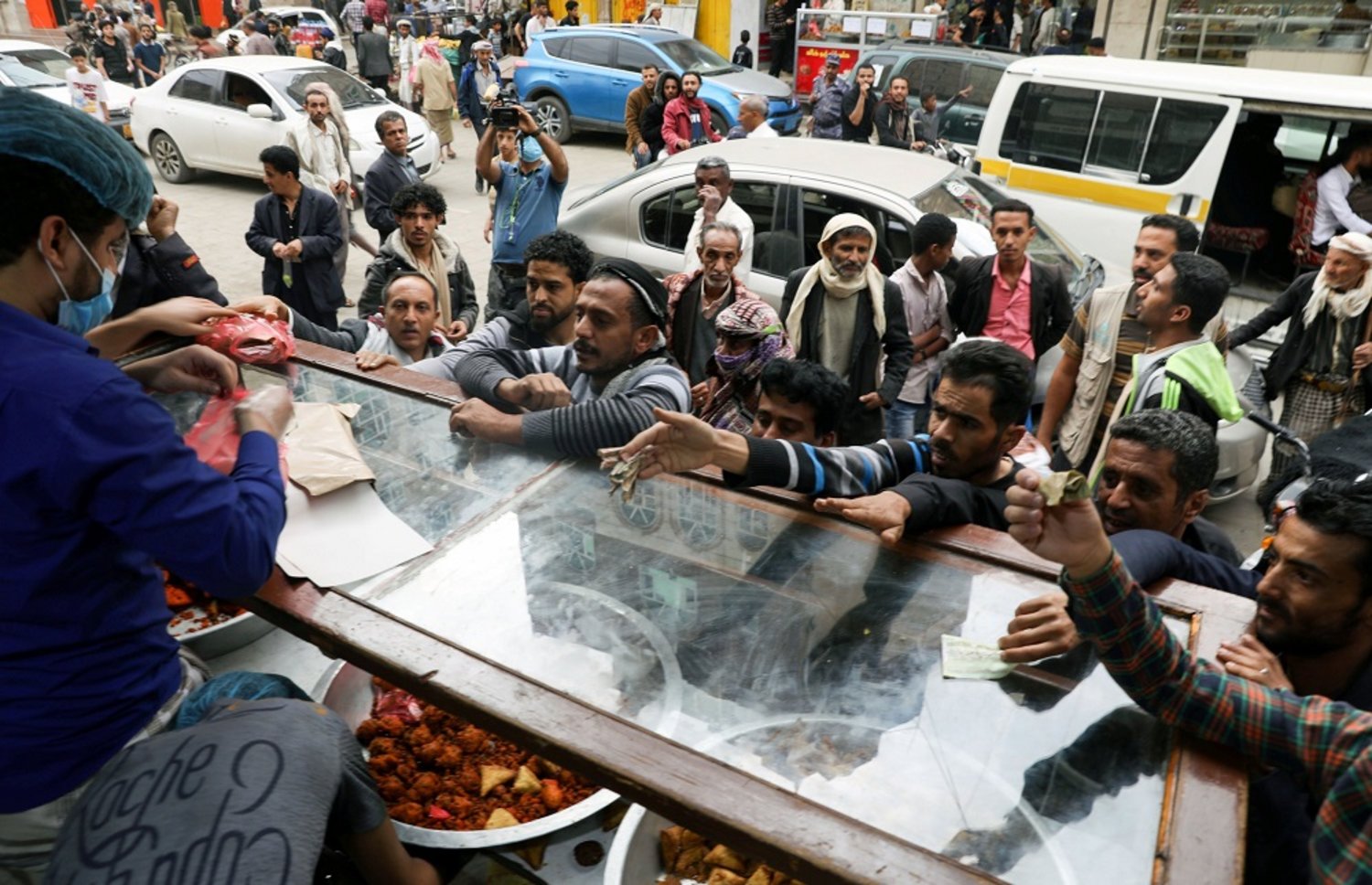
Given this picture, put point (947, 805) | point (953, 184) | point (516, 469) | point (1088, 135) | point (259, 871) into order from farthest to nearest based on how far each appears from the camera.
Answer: point (1088, 135) → point (953, 184) → point (516, 469) → point (947, 805) → point (259, 871)

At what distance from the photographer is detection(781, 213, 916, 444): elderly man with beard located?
13.5ft

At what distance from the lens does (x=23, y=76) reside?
11359 millimetres

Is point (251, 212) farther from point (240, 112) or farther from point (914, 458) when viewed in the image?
point (914, 458)

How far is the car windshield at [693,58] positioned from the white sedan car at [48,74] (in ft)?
22.3


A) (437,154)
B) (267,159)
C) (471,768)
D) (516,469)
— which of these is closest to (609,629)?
(516,469)

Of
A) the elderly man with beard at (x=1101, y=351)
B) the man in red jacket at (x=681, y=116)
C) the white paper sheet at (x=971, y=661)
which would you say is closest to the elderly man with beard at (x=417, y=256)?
the elderly man with beard at (x=1101, y=351)

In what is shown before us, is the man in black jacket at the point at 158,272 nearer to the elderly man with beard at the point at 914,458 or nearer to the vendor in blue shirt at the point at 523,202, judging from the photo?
the vendor in blue shirt at the point at 523,202

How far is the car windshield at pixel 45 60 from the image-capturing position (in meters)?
11.8

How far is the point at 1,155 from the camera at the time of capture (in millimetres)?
1333

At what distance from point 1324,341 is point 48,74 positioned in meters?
14.1

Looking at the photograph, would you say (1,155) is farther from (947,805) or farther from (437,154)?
(437,154)

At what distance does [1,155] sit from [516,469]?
119 centimetres

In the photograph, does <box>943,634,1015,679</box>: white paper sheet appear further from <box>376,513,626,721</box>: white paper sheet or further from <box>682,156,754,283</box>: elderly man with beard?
<box>682,156,754,283</box>: elderly man with beard

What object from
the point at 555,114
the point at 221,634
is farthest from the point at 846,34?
the point at 221,634
